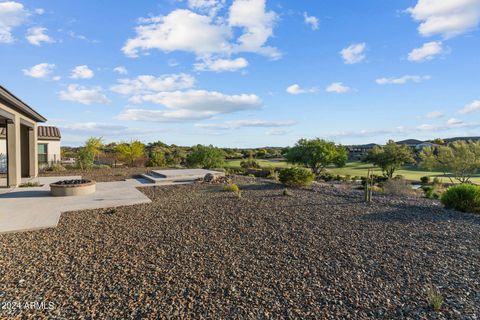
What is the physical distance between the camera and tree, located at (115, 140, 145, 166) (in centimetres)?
2294

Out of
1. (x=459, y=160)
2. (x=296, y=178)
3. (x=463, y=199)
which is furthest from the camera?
(x=459, y=160)

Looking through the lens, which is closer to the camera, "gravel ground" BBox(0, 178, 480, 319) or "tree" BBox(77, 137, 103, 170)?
"gravel ground" BBox(0, 178, 480, 319)

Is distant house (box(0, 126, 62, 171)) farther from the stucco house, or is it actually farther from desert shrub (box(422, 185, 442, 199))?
desert shrub (box(422, 185, 442, 199))

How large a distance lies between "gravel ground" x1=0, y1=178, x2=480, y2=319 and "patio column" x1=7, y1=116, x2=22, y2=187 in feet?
21.1

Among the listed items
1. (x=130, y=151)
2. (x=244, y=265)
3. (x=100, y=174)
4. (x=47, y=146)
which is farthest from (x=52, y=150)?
(x=244, y=265)

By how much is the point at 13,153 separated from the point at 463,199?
54.8 feet

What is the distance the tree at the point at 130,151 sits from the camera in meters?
22.9

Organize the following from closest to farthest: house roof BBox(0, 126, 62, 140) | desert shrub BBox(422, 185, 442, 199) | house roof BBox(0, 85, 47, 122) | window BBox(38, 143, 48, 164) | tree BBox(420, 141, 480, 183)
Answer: house roof BBox(0, 85, 47, 122) < desert shrub BBox(422, 185, 442, 199) < tree BBox(420, 141, 480, 183) < window BBox(38, 143, 48, 164) < house roof BBox(0, 126, 62, 140)

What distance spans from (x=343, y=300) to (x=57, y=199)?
30.5ft

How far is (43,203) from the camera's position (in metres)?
8.41

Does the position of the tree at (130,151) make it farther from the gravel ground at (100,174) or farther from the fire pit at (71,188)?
the fire pit at (71,188)

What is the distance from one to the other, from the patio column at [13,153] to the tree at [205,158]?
12244mm

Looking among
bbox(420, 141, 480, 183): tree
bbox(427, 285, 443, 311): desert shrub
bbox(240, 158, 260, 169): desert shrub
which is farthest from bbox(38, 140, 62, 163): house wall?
bbox(420, 141, 480, 183): tree

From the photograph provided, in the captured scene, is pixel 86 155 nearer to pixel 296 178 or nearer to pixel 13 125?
pixel 13 125
